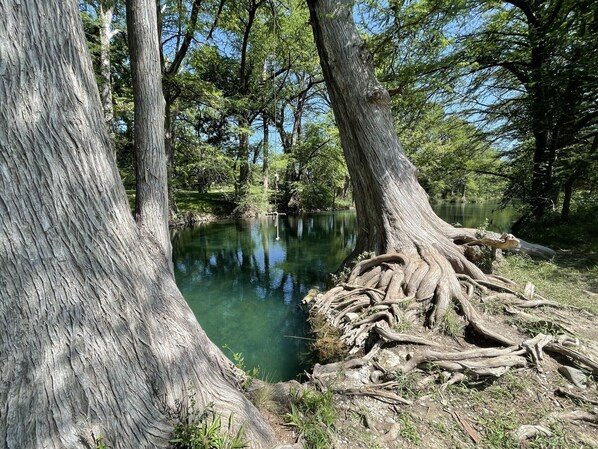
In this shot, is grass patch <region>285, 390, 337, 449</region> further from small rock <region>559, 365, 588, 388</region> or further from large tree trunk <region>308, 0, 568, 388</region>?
small rock <region>559, 365, 588, 388</region>

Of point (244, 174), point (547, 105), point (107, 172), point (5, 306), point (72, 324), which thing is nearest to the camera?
point (5, 306)

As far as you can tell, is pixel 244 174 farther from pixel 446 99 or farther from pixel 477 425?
pixel 477 425

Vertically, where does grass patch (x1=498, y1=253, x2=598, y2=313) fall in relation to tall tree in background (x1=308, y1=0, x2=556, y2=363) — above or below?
below

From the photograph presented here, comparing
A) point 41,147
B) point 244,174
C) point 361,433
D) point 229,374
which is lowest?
point 361,433

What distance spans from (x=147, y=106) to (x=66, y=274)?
67.8 inches

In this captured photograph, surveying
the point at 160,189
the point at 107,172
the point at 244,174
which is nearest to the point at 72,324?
the point at 107,172

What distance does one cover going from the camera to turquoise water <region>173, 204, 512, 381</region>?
449 centimetres

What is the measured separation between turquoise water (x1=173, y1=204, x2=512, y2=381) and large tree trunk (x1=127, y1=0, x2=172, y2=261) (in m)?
2.65

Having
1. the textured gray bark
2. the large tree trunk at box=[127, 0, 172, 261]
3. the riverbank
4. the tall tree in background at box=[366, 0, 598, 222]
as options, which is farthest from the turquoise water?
the tall tree in background at box=[366, 0, 598, 222]

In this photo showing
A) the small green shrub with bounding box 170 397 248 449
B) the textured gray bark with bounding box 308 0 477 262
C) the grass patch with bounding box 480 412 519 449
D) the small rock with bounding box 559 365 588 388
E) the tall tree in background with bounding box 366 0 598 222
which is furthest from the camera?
the tall tree in background with bounding box 366 0 598 222

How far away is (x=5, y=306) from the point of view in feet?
4.32

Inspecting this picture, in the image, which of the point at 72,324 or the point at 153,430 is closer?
the point at 72,324

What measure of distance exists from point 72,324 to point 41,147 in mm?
880

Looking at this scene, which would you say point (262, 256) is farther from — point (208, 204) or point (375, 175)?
point (208, 204)
